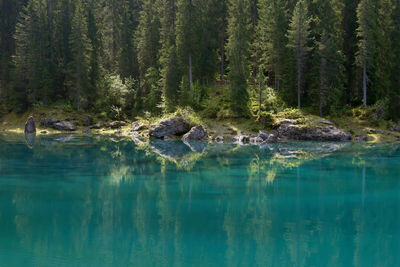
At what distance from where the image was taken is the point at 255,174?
2300 centimetres

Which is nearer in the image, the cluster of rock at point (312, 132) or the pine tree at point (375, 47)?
the cluster of rock at point (312, 132)

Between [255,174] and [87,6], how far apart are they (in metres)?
58.9

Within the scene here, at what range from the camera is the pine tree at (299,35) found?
50.0m

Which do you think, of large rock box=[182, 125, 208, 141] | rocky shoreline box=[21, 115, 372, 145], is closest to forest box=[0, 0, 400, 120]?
rocky shoreline box=[21, 115, 372, 145]

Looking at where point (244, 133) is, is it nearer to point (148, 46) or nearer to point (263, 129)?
point (263, 129)

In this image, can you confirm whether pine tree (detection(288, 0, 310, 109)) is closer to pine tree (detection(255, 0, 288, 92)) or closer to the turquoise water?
pine tree (detection(255, 0, 288, 92))

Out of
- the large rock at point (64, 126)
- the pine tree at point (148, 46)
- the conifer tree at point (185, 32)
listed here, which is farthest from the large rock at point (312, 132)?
the large rock at point (64, 126)

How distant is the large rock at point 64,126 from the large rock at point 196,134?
19.0 m

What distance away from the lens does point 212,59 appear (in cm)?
5828

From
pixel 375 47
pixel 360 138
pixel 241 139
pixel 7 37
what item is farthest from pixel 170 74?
pixel 7 37

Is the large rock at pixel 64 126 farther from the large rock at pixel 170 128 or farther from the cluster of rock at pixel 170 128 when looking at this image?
the large rock at pixel 170 128

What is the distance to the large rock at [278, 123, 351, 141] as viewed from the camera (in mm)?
43700

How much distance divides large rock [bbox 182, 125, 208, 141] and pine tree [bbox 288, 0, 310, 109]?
44.0 ft

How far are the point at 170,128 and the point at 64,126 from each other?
691 inches
